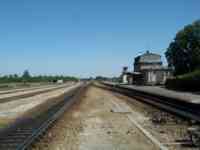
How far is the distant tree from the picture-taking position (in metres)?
85.5

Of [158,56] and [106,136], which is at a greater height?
[158,56]

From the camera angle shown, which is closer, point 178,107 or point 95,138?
point 95,138

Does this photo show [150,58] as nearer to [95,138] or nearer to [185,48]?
[185,48]

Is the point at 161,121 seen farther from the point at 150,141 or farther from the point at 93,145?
the point at 93,145

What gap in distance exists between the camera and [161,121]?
15.8 m

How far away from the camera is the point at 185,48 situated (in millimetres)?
89250

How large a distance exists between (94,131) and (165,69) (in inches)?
3306

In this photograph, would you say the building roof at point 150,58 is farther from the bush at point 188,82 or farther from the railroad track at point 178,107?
the railroad track at point 178,107

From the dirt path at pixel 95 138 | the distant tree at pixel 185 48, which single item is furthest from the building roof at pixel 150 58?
the dirt path at pixel 95 138

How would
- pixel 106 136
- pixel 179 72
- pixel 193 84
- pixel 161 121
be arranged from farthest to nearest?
pixel 179 72, pixel 193 84, pixel 161 121, pixel 106 136

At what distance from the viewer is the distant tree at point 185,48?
85488 millimetres

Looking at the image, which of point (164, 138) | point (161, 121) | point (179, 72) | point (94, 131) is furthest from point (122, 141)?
point (179, 72)

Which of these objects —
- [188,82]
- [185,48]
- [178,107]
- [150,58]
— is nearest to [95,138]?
[178,107]

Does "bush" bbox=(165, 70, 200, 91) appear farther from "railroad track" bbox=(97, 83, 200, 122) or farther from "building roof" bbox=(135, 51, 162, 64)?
"building roof" bbox=(135, 51, 162, 64)
